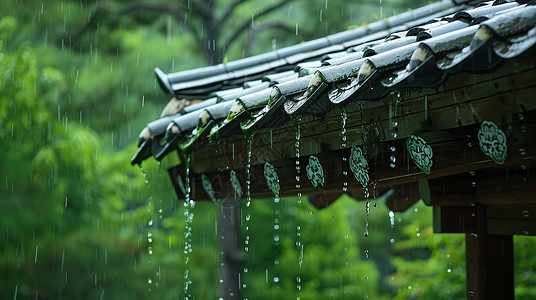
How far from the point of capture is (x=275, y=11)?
13.0 metres

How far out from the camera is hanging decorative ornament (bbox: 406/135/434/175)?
96.8 inches

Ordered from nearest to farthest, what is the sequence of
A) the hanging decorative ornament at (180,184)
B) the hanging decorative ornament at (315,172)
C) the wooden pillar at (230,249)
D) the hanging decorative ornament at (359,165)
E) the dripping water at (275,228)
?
1. the hanging decorative ornament at (359,165)
2. the hanging decorative ornament at (315,172)
3. the hanging decorative ornament at (180,184)
4. the dripping water at (275,228)
5. the wooden pillar at (230,249)

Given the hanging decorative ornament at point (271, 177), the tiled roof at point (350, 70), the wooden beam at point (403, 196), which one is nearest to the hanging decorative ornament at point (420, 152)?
the tiled roof at point (350, 70)

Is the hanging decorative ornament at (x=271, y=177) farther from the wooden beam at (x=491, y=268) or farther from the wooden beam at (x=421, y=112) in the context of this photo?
the wooden beam at (x=491, y=268)

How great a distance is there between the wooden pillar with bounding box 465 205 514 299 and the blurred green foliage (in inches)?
194

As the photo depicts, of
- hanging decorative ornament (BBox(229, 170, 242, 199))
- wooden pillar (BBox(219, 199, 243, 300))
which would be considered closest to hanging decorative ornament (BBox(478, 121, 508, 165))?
hanging decorative ornament (BBox(229, 170, 242, 199))

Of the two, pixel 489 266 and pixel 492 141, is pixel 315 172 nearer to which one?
pixel 492 141

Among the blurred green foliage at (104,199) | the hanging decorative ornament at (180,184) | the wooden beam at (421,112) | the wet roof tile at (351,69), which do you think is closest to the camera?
the wet roof tile at (351,69)

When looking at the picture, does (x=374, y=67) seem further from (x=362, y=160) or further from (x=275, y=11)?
(x=275, y=11)

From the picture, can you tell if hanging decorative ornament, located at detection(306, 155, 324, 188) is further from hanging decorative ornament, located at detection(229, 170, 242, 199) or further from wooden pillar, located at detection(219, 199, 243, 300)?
wooden pillar, located at detection(219, 199, 243, 300)

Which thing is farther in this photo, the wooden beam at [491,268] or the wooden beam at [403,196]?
the wooden beam at [403,196]

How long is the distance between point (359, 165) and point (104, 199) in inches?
373

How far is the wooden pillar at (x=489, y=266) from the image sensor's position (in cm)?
355

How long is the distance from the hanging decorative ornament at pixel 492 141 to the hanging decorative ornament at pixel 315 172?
1.09m
